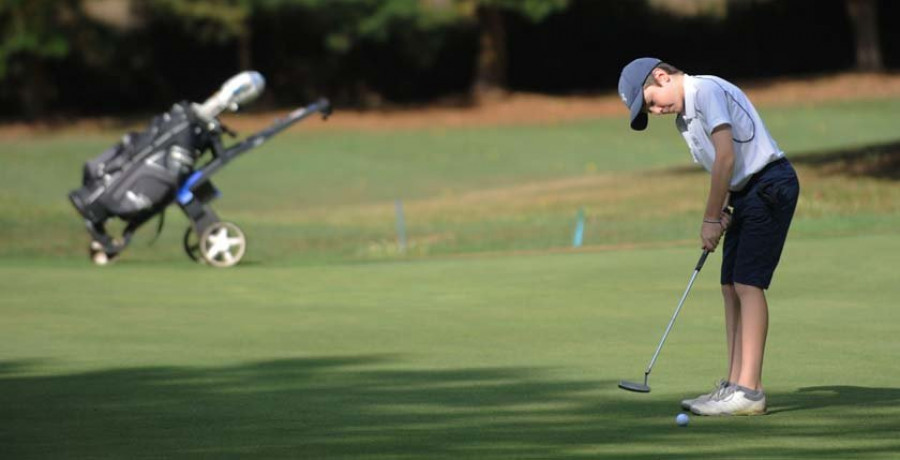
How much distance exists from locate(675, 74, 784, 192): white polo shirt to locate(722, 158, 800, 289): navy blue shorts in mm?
63

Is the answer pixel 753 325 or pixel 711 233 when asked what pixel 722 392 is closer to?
pixel 753 325

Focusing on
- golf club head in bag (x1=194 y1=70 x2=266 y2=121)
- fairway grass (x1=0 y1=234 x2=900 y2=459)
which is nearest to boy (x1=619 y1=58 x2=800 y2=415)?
fairway grass (x1=0 y1=234 x2=900 y2=459)

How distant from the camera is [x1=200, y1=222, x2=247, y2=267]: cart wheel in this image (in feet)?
54.1

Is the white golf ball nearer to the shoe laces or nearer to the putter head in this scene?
the putter head

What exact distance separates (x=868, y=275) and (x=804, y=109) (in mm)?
30284

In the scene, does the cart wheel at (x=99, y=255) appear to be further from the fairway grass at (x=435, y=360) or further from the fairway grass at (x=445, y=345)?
the fairway grass at (x=435, y=360)

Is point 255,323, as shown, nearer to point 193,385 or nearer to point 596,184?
point 193,385

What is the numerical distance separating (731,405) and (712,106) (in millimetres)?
1314

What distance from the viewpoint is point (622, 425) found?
24.6 feet

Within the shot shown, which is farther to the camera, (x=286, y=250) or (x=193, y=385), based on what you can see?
(x=286, y=250)

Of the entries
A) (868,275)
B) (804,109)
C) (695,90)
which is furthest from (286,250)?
(804,109)

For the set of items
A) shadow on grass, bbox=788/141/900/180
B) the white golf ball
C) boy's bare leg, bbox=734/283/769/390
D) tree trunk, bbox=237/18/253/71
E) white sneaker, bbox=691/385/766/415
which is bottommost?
white sneaker, bbox=691/385/766/415

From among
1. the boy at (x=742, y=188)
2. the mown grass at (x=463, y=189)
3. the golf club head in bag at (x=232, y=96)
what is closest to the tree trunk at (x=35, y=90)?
the mown grass at (x=463, y=189)

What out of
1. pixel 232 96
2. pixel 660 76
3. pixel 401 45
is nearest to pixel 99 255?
pixel 232 96
